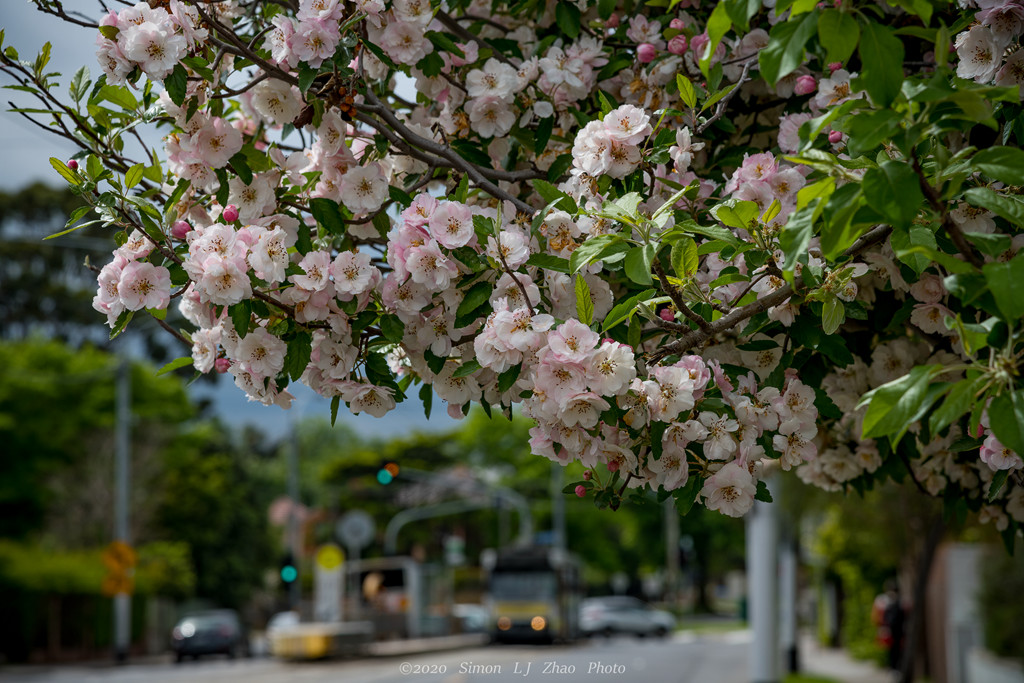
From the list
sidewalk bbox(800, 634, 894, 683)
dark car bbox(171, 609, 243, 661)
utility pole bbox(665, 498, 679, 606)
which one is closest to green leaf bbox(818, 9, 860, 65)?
sidewalk bbox(800, 634, 894, 683)

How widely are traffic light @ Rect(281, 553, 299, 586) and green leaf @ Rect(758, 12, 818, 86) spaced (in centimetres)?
2782

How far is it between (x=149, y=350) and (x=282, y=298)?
56182 millimetres

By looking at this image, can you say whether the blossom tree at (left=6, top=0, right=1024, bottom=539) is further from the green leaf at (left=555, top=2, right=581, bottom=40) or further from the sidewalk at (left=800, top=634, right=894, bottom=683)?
the sidewalk at (left=800, top=634, right=894, bottom=683)

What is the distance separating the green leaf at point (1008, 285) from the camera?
1.96 metres

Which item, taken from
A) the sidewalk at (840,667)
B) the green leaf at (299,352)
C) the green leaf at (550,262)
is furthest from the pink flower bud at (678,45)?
the sidewalk at (840,667)

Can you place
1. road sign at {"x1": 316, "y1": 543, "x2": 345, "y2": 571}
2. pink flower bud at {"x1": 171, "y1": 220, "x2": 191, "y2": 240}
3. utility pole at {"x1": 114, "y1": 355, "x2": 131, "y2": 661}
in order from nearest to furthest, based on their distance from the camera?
pink flower bud at {"x1": 171, "y1": 220, "x2": 191, "y2": 240} < utility pole at {"x1": 114, "y1": 355, "x2": 131, "y2": 661} < road sign at {"x1": 316, "y1": 543, "x2": 345, "y2": 571}

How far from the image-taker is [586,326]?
262cm

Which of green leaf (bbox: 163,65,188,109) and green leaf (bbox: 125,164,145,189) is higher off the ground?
green leaf (bbox: 163,65,188,109)

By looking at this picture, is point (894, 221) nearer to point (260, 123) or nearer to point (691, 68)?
Answer: point (691, 68)

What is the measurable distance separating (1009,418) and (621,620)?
48046 mm

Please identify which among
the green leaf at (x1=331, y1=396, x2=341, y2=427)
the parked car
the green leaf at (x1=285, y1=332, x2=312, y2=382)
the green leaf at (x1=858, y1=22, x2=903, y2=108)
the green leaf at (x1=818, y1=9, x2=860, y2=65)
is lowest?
the parked car

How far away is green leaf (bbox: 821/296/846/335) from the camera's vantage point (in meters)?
2.79

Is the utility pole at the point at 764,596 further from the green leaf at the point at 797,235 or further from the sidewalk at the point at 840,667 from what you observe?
the green leaf at the point at 797,235

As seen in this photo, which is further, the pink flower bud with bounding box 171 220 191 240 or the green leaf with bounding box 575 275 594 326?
the pink flower bud with bounding box 171 220 191 240
